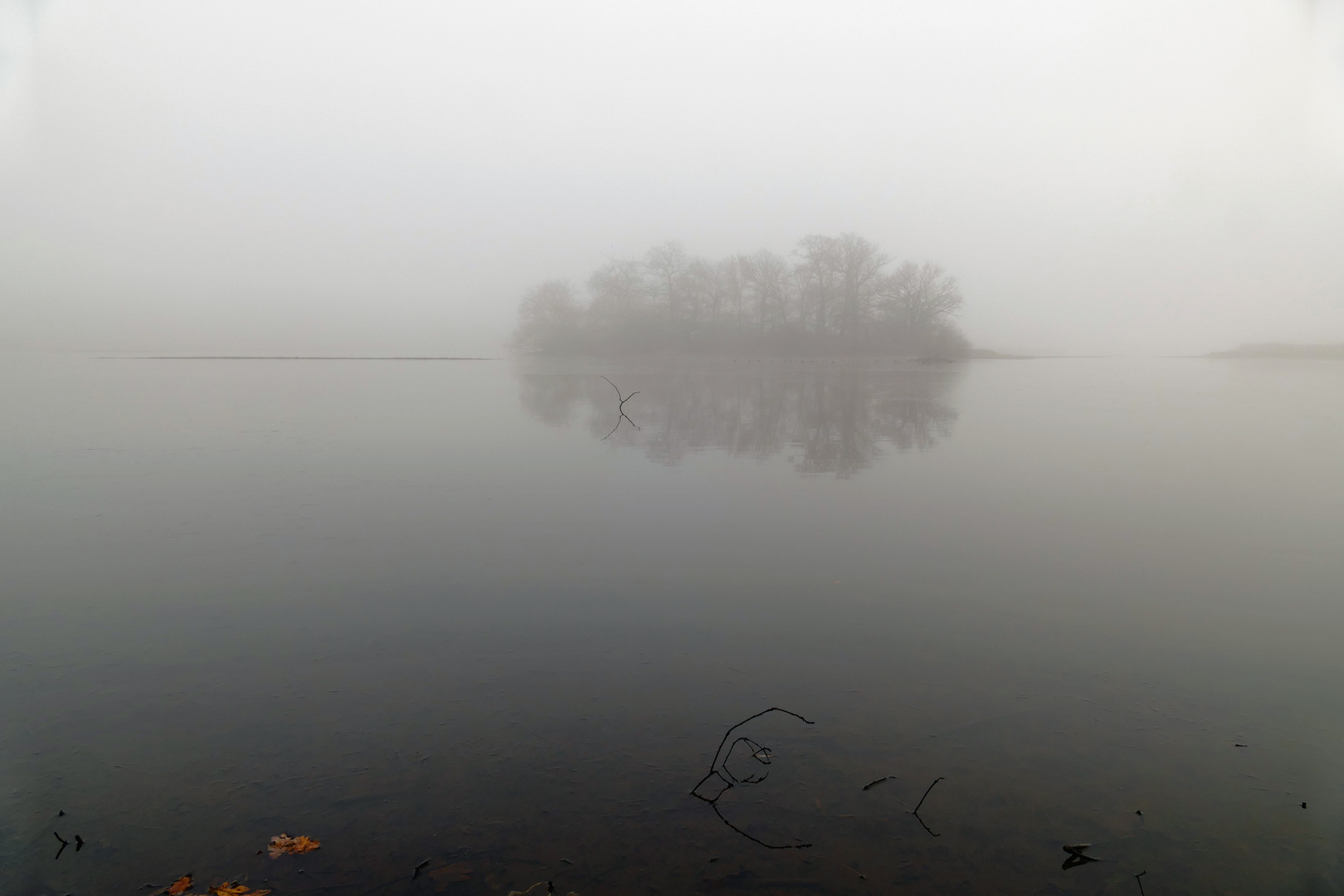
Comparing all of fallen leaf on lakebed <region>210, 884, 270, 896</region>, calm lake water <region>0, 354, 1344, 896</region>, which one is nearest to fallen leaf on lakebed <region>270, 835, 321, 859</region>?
calm lake water <region>0, 354, 1344, 896</region>

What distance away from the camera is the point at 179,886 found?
7.45ft

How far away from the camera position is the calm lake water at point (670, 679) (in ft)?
8.02

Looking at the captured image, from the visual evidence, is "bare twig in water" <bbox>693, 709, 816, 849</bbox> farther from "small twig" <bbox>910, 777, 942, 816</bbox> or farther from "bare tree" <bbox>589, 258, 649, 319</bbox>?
"bare tree" <bbox>589, 258, 649, 319</bbox>

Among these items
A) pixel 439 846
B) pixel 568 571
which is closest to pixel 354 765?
pixel 439 846

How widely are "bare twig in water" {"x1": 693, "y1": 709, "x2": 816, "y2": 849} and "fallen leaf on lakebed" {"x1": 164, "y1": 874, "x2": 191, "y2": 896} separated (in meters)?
1.79

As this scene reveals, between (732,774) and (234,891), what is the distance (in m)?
1.84

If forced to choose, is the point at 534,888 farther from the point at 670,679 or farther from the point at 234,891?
the point at 670,679

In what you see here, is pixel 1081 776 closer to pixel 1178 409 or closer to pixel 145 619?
pixel 145 619

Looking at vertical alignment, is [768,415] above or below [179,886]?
above

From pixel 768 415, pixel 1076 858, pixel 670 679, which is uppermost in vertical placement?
pixel 768 415

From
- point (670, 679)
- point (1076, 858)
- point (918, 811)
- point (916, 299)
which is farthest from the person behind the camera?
point (916, 299)

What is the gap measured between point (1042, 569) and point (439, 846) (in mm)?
4812

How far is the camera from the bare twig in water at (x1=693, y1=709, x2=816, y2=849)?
8.23 feet

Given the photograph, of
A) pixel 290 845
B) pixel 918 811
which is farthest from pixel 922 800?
pixel 290 845
